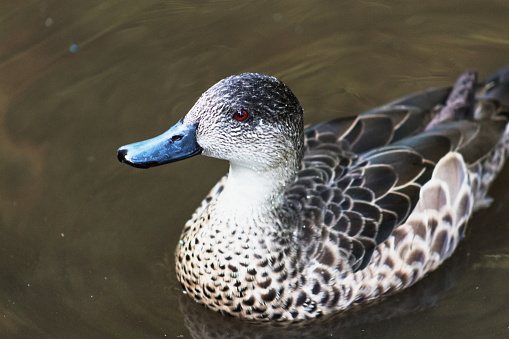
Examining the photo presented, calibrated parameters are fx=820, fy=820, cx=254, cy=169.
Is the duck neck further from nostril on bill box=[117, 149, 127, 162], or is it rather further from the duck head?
nostril on bill box=[117, 149, 127, 162]

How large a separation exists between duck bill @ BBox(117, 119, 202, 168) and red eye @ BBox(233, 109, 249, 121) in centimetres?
24

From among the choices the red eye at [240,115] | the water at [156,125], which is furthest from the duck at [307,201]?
the water at [156,125]

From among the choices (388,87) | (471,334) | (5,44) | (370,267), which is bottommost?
(471,334)

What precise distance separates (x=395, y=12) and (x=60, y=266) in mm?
4146

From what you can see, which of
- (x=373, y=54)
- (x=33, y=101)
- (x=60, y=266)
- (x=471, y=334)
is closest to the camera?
(x=471, y=334)

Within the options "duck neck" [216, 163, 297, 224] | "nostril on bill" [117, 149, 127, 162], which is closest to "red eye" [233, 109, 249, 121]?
"duck neck" [216, 163, 297, 224]

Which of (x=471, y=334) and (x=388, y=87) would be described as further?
(x=388, y=87)

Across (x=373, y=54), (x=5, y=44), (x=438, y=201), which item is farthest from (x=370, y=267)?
(x=5, y=44)

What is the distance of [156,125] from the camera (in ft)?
22.9

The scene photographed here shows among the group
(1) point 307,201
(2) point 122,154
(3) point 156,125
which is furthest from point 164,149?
(3) point 156,125

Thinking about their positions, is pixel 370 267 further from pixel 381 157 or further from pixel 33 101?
pixel 33 101

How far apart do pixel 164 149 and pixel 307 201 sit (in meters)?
1.20

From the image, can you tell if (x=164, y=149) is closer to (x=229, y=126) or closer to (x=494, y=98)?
(x=229, y=126)

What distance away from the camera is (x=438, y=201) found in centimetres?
579
